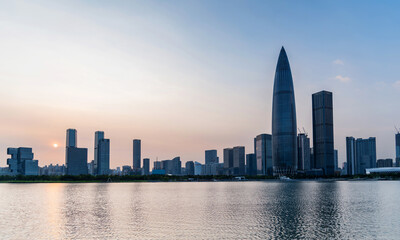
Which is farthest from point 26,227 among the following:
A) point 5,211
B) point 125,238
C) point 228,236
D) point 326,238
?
point 326,238

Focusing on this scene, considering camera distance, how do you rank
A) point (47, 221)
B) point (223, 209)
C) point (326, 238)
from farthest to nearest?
1. point (223, 209)
2. point (47, 221)
3. point (326, 238)

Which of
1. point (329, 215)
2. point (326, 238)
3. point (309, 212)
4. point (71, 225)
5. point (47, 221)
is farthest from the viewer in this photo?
point (309, 212)

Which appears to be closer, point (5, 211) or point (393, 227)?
point (393, 227)

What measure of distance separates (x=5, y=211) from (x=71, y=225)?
4046 centimetres

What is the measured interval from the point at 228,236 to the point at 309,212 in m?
41.6

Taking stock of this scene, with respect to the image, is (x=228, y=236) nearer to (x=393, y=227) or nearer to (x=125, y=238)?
(x=125, y=238)

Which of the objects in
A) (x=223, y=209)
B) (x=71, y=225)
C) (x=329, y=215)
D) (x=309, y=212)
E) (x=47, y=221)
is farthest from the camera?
(x=223, y=209)

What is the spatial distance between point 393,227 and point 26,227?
79014mm

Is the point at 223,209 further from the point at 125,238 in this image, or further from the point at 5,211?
the point at 5,211

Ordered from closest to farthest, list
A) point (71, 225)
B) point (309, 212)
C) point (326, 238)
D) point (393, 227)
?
point (326, 238) < point (393, 227) < point (71, 225) < point (309, 212)

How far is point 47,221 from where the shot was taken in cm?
8988

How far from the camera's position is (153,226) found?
80.4m

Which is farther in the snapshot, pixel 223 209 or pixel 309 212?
pixel 223 209

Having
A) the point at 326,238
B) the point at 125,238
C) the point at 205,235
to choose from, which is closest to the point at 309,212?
the point at 326,238
